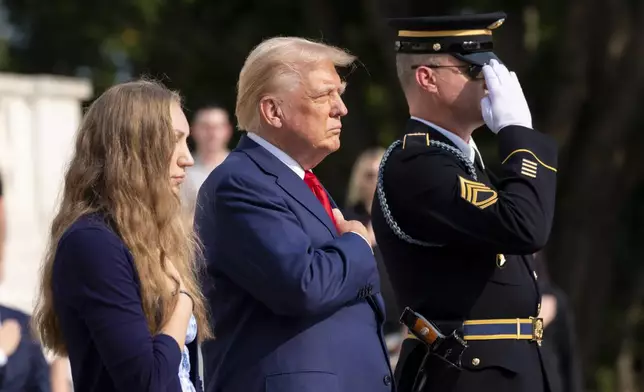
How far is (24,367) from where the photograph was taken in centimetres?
470

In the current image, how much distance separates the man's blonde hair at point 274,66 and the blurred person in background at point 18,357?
4.19 feet

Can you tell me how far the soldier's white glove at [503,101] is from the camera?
12.7 feet

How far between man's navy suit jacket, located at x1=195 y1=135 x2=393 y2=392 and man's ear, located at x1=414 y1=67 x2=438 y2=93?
55 centimetres

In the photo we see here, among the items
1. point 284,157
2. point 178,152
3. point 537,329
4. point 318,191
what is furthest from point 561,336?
point 178,152

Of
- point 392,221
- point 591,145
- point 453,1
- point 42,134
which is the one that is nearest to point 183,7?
point 453,1

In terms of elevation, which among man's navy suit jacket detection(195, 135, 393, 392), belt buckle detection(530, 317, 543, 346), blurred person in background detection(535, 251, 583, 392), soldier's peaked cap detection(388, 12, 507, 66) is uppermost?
soldier's peaked cap detection(388, 12, 507, 66)

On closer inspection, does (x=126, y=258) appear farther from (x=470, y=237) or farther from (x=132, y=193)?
(x=470, y=237)

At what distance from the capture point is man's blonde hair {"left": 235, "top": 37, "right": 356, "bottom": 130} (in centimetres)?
371

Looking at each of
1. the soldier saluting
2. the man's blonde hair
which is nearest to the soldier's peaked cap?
the soldier saluting

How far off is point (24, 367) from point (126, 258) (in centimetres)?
176

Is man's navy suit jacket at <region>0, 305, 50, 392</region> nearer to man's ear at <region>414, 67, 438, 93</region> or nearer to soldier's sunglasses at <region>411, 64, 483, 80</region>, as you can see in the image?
man's ear at <region>414, 67, 438, 93</region>

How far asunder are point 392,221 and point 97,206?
1.05 meters

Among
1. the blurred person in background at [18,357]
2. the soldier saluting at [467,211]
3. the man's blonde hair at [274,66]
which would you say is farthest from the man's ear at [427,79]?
the blurred person in background at [18,357]

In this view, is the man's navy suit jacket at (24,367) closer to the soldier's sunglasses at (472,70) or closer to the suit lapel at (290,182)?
the suit lapel at (290,182)
